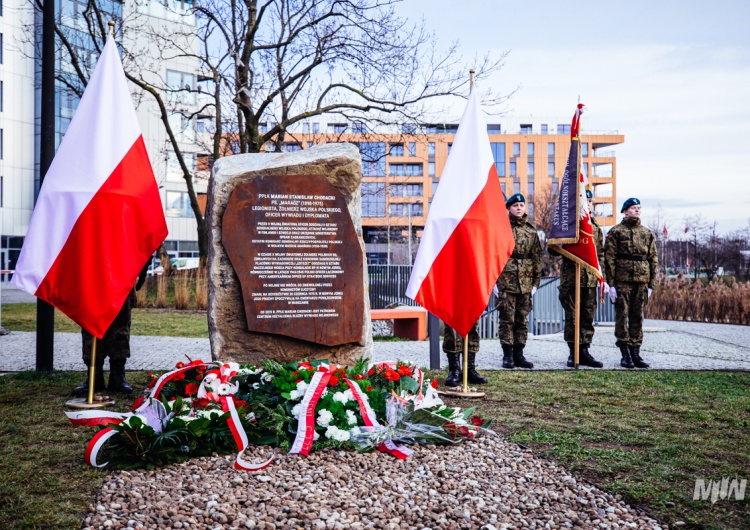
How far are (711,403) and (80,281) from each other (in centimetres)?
530

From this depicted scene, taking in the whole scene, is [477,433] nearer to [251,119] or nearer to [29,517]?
[29,517]

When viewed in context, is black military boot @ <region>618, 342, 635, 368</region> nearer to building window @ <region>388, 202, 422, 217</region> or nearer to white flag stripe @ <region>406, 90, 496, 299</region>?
white flag stripe @ <region>406, 90, 496, 299</region>

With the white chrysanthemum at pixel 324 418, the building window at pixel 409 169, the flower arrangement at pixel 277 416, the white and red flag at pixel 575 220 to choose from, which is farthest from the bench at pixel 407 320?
the building window at pixel 409 169

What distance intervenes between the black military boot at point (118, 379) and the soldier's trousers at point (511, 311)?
4164 mm

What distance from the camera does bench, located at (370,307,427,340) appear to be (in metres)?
10.8

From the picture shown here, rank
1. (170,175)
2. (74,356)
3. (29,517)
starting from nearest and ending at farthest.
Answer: (29,517), (74,356), (170,175)

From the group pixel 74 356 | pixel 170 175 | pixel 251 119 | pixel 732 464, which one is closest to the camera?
pixel 732 464

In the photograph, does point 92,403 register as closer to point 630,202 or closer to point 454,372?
point 454,372

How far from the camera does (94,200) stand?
486cm

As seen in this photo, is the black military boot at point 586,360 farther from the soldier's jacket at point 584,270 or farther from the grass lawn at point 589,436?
the grass lawn at point 589,436

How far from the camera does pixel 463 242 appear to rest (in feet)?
18.3

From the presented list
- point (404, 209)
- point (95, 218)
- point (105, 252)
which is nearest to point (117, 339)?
point (105, 252)

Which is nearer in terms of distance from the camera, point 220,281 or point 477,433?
point 477,433

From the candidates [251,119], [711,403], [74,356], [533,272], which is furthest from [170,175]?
[711,403]
